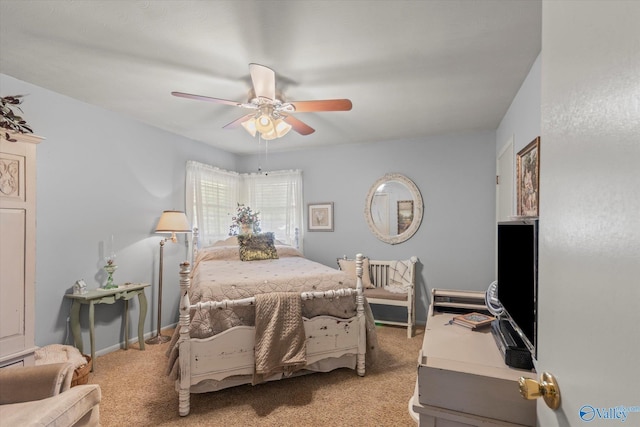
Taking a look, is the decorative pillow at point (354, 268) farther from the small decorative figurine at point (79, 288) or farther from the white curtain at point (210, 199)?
the small decorative figurine at point (79, 288)

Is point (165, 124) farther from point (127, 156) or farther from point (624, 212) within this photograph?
point (624, 212)

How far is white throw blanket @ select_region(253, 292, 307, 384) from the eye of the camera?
2.45 metres

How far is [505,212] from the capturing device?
337 centimetres

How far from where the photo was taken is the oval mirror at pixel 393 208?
4430mm

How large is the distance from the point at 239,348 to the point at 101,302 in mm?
1582

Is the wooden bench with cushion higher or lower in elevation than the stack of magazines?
lower

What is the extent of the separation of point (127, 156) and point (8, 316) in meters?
2.20

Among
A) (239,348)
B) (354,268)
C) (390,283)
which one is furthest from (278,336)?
(390,283)

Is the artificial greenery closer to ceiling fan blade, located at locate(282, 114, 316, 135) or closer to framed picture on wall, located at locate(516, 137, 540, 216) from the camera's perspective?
ceiling fan blade, located at locate(282, 114, 316, 135)

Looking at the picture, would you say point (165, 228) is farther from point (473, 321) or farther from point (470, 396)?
point (470, 396)

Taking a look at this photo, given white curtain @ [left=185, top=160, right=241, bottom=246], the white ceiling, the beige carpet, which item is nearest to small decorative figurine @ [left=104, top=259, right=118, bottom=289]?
the beige carpet

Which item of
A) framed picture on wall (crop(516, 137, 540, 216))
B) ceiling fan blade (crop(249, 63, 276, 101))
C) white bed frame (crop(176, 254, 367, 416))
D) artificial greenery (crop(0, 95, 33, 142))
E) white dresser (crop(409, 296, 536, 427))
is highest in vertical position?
ceiling fan blade (crop(249, 63, 276, 101))

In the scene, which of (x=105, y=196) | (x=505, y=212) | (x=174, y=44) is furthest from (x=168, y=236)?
(x=505, y=212)

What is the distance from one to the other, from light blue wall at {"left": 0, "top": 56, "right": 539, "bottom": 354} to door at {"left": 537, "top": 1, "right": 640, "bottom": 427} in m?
2.02
